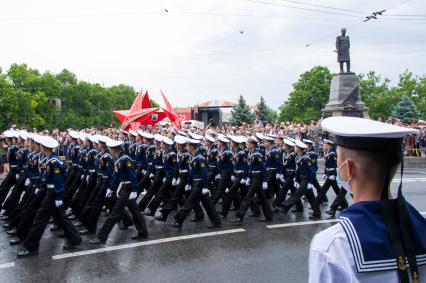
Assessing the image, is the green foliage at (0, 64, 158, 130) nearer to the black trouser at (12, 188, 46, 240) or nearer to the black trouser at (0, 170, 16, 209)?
the black trouser at (0, 170, 16, 209)

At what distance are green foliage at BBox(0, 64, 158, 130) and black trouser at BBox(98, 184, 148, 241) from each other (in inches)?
1403

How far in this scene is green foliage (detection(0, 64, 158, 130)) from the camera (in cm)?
4194

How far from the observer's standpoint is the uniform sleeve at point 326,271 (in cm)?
151

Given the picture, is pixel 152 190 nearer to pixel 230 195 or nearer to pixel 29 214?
pixel 230 195

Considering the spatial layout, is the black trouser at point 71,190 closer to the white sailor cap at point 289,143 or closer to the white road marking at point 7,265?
the white road marking at point 7,265

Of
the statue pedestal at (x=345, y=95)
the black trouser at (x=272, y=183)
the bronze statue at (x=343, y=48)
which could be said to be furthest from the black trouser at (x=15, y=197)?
the bronze statue at (x=343, y=48)

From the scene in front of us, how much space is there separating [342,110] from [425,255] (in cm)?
2211

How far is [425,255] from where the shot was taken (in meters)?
1.61

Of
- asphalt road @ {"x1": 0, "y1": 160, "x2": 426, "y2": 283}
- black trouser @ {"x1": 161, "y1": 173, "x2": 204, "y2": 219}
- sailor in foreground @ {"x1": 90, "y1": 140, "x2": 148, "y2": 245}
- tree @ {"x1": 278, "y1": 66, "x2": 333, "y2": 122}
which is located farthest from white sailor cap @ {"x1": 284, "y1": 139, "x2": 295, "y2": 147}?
tree @ {"x1": 278, "y1": 66, "x2": 333, "y2": 122}

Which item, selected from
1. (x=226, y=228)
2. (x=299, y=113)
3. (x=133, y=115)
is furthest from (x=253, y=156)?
(x=299, y=113)

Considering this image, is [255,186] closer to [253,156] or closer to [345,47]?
[253,156]

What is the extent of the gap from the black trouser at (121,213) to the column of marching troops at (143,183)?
0.06ft

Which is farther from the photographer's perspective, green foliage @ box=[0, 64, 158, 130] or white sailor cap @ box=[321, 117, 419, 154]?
green foliage @ box=[0, 64, 158, 130]

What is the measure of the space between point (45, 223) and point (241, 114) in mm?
36130
